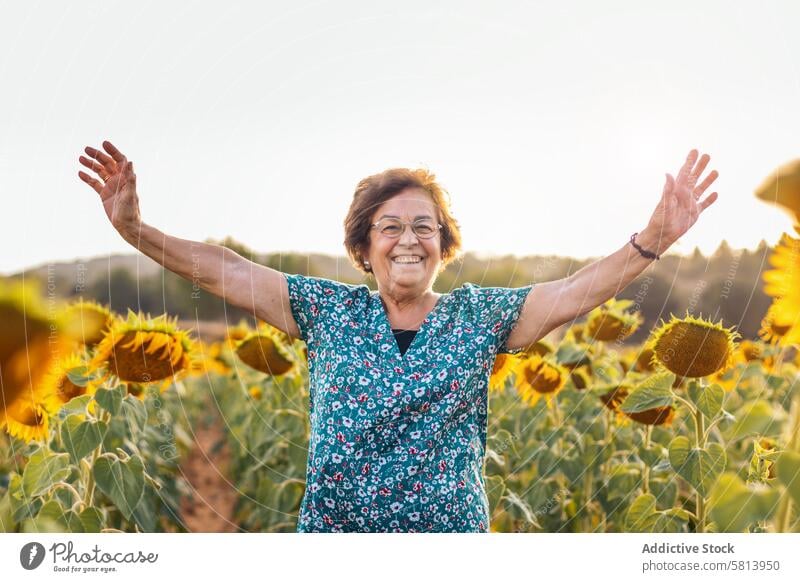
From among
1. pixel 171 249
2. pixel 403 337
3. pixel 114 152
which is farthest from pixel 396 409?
pixel 114 152

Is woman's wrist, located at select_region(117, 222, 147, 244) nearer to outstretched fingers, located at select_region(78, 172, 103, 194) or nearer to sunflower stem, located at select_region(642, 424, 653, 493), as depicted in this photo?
outstretched fingers, located at select_region(78, 172, 103, 194)

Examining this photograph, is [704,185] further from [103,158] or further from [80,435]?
[80,435]

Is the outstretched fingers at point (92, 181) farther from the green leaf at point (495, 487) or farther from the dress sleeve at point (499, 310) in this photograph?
the green leaf at point (495, 487)

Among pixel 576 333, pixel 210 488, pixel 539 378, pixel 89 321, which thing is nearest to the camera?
pixel 89 321

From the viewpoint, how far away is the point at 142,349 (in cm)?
302

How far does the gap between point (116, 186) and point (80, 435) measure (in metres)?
0.84

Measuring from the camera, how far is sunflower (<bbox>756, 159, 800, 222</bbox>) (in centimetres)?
183

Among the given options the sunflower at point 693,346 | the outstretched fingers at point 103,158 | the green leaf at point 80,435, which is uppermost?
the outstretched fingers at point 103,158

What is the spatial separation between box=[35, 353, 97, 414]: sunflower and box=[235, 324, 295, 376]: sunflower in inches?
27.6

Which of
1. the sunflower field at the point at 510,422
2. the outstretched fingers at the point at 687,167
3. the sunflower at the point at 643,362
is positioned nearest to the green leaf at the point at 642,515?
the sunflower field at the point at 510,422

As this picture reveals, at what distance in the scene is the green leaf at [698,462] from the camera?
10.0 feet

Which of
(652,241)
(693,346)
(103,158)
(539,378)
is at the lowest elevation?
(539,378)
